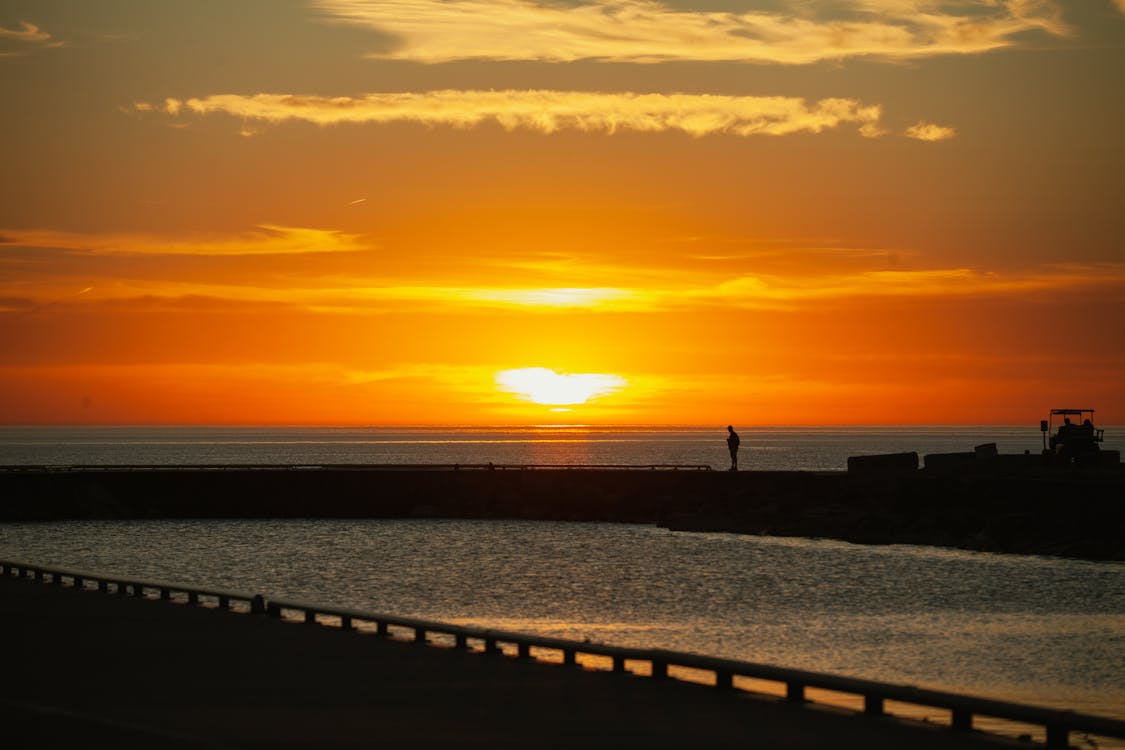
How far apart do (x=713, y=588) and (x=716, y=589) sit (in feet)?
1.36

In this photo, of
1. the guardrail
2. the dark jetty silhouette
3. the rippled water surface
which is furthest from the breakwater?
the guardrail

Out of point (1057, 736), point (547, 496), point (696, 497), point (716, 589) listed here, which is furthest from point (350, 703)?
point (547, 496)

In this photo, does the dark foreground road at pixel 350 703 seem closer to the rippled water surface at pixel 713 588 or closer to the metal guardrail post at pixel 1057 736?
the metal guardrail post at pixel 1057 736

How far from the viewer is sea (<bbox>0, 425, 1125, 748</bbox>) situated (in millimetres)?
37906

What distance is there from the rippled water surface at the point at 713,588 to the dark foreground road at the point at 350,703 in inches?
494

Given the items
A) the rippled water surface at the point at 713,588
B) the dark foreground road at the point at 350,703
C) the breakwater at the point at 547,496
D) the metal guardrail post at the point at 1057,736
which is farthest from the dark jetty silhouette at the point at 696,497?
the metal guardrail post at the point at 1057,736

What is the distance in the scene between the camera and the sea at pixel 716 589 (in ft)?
124

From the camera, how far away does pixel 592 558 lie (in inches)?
2876

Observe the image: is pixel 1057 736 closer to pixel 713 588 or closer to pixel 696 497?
pixel 713 588

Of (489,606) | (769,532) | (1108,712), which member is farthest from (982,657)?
(769,532)

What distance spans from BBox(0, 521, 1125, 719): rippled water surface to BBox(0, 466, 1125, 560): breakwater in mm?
2683

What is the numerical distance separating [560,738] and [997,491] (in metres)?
62.1

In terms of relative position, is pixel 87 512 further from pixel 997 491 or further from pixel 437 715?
pixel 437 715

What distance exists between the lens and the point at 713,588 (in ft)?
188
